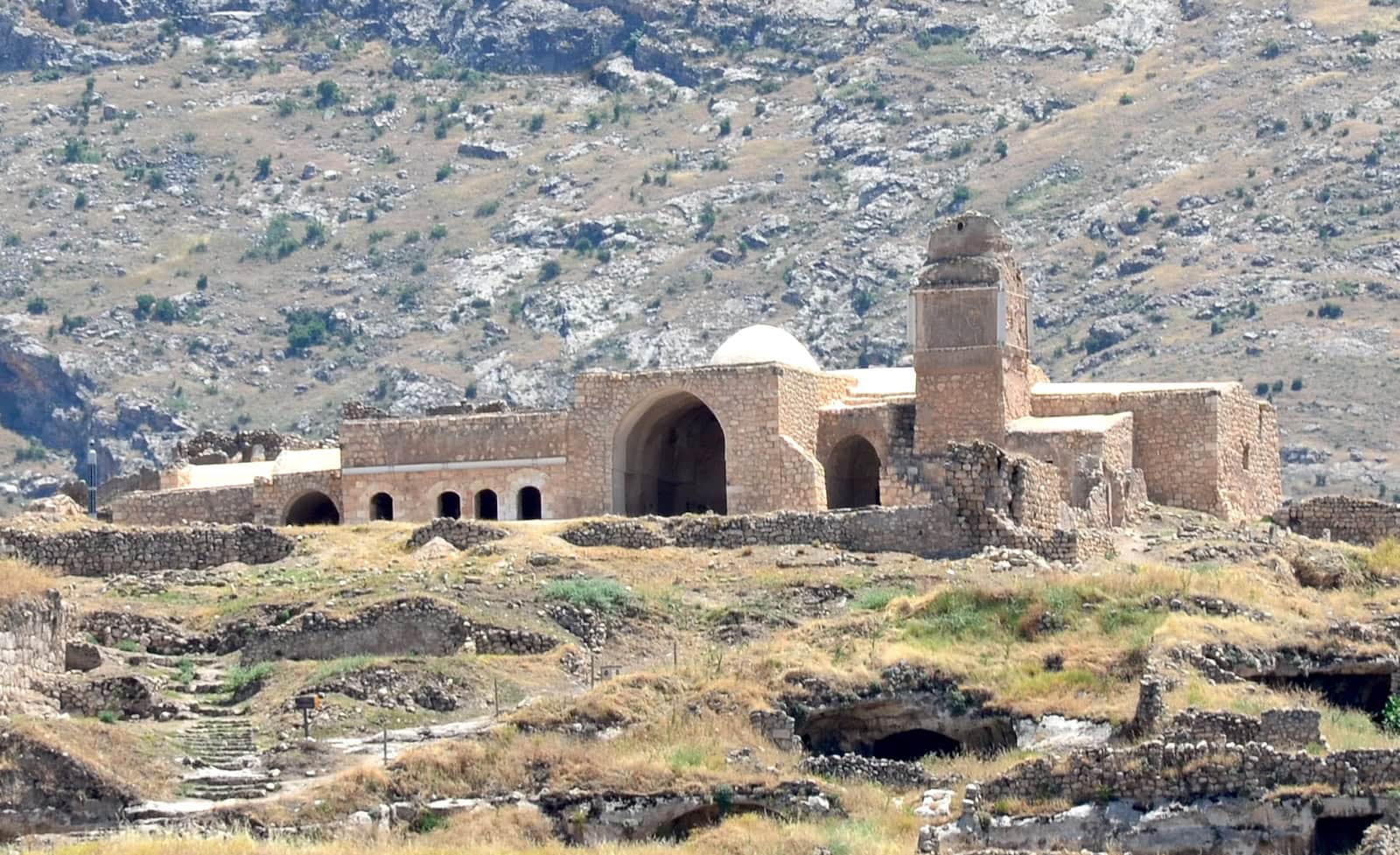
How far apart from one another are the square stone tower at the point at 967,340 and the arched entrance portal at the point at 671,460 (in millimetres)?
3969

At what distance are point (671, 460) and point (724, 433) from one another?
345 cm

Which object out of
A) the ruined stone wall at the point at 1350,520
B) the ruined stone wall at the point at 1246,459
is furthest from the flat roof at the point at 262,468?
the ruined stone wall at the point at 1350,520

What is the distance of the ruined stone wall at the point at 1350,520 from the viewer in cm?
5022

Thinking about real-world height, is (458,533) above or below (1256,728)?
above

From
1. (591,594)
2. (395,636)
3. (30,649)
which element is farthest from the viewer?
(591,594)

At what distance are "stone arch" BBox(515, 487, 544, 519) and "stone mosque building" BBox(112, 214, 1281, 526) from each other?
4cm

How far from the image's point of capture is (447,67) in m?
146

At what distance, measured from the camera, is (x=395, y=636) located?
41.0 m

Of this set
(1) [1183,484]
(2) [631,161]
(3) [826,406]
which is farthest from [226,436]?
(2) [631,161]

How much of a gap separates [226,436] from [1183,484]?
19737mm

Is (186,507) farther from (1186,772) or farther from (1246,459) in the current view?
(1186,772)

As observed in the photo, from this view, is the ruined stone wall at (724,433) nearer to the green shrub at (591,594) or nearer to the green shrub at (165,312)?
the green shrub at (591,594)

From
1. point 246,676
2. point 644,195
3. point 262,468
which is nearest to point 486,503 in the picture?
point 262,468

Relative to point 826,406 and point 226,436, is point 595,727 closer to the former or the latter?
point 826,406
